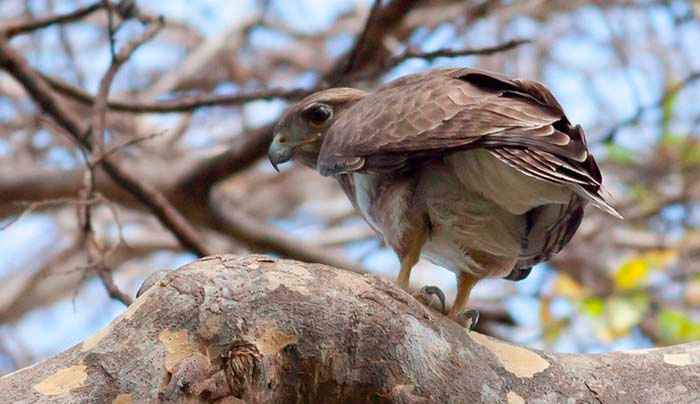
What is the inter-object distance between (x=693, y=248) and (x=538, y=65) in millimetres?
1933

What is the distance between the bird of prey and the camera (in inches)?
122

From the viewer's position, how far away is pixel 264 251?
5.91m

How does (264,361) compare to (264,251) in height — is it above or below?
above

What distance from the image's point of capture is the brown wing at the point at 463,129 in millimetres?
3018

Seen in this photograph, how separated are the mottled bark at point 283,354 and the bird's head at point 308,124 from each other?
171 cm

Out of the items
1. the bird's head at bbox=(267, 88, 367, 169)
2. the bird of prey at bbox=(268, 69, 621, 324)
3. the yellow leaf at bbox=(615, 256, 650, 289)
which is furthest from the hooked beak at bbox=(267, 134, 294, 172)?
the yellow leaf at bbox=(615, 256, 650, 289)

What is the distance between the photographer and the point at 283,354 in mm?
2209

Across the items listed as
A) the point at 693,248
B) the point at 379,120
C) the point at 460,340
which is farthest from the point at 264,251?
the point at 693,248

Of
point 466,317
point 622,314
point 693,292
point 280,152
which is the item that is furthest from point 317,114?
point 693,292

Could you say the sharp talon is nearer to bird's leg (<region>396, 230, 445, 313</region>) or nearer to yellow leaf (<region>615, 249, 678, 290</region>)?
bird's leg (<region>396, 230, 445, 313</region>)

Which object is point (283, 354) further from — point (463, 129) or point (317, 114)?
point (317, 114)

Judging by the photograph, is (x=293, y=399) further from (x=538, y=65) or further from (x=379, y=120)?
(x=538, y=65)

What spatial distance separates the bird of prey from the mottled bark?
2.28 ft

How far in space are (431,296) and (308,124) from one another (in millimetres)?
1272
